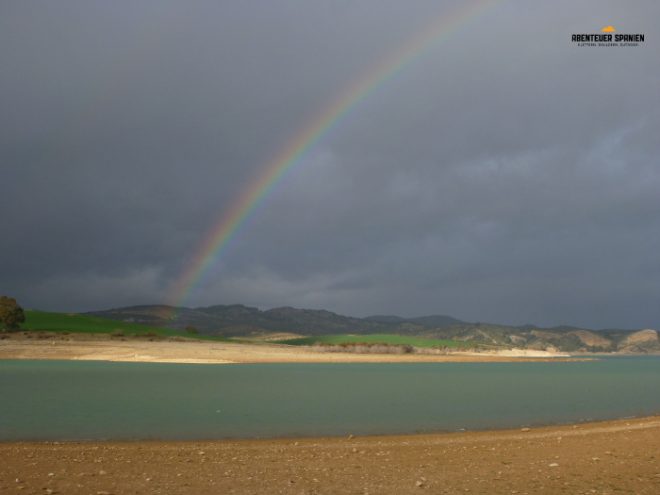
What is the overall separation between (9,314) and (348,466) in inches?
5582

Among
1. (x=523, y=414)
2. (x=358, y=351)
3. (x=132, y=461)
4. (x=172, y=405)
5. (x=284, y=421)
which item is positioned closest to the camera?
(x=132, y=461)

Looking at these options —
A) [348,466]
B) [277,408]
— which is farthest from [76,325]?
[348,466]

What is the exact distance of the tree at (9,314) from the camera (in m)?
135

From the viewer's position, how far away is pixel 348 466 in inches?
625

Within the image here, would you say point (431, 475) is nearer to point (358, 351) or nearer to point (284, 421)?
point (284, 421)

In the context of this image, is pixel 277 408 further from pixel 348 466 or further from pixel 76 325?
pixel 76 325

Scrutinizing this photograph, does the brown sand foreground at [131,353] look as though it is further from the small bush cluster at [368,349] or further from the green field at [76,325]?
the green field at [76,325]

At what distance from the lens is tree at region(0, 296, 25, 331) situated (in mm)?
135000

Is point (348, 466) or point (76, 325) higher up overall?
point (76, 325)

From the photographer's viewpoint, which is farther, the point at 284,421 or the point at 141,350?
the point at 141,350

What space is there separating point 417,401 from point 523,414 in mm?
7902

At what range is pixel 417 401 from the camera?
37.3 metres

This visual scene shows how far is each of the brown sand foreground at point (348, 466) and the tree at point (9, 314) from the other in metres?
131

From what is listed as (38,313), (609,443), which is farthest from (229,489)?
(38,313)
